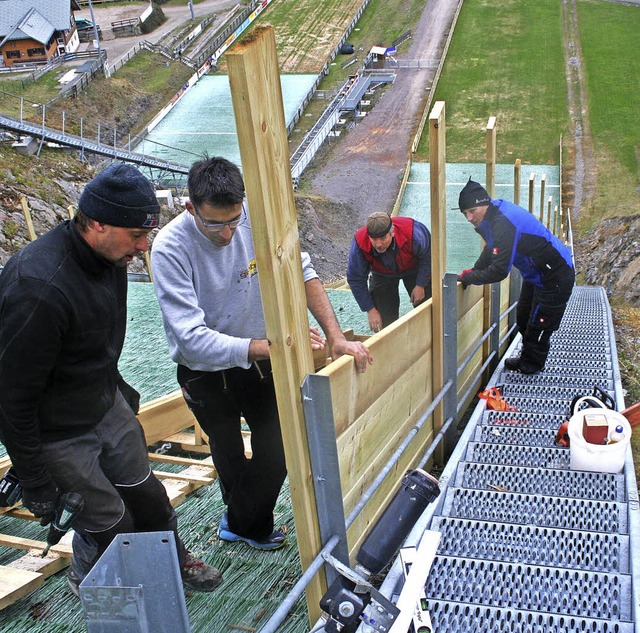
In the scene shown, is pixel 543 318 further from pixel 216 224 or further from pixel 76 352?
pixel 76 352

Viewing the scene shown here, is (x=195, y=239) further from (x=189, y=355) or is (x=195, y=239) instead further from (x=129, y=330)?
(x=129, y=330)

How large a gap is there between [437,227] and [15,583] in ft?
9.70

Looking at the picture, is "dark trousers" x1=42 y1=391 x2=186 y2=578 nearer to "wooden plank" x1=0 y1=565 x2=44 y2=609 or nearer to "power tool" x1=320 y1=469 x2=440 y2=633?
"wooden plank" x1=0 y1=565 x2=44 y2=609

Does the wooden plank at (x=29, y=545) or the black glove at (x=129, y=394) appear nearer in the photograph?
the black glove at (x=129, y=394)

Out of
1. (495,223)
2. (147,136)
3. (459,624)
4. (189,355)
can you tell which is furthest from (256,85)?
(147,136)

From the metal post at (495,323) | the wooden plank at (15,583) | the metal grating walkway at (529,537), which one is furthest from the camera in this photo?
the metal post at (495,323)

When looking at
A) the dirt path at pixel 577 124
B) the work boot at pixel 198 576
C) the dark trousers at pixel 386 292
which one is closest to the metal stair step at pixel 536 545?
the work boot at pixel 198 576

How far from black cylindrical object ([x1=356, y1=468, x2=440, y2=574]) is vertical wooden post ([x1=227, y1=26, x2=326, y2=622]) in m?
0.37

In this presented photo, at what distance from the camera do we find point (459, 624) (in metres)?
2.75

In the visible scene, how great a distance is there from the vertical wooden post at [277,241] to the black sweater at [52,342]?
2.70ft

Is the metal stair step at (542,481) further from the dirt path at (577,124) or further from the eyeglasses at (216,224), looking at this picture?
the dirt path at (577,124)

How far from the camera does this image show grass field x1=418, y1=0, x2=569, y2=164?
30.2m

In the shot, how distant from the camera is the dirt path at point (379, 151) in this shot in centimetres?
2591

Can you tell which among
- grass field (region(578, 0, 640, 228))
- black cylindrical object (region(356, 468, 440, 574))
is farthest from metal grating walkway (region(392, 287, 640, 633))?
grass field (region(578, 0, 640, 228))
